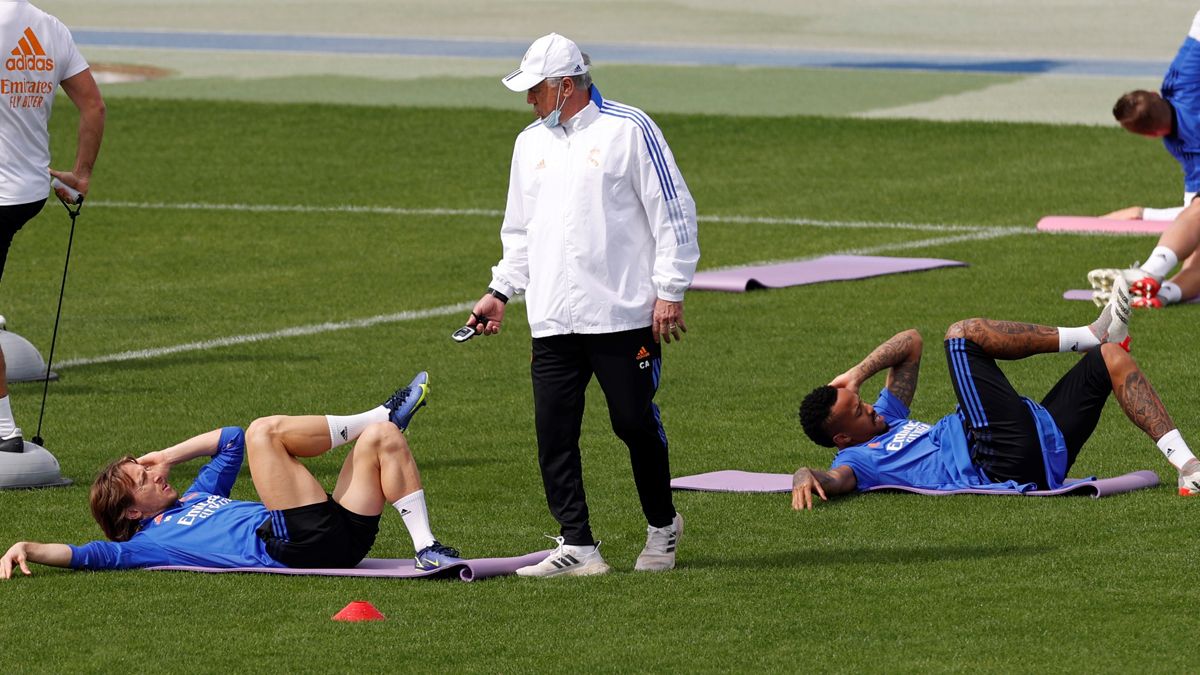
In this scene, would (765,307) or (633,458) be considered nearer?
(633,458)

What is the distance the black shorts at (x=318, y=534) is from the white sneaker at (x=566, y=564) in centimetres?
62

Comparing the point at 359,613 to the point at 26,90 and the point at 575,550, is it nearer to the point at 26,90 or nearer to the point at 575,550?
the point at 575,550

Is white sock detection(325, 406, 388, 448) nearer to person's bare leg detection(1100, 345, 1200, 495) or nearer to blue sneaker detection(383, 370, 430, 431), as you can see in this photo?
blue sneaker detection(383, 370, 430, 431)

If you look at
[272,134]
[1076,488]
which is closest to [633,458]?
[1076,488]

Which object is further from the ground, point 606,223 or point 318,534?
point 606,223

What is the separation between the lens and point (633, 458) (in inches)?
337

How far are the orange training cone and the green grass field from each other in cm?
5

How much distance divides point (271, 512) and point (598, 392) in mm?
4864

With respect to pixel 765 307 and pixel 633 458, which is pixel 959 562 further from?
pixel 765 307

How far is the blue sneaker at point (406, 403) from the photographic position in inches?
347

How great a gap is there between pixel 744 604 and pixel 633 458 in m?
0.88

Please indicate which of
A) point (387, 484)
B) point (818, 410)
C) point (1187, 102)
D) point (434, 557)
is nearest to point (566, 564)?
point (434, 557)

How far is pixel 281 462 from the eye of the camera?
8422mm

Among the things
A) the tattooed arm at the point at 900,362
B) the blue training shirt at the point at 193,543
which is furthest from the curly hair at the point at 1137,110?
the blue training shirt at the point at 193,543
